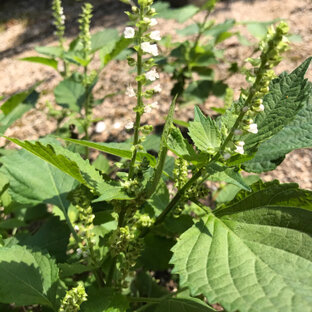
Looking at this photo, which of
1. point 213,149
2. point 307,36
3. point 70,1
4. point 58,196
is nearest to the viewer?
point 213,149

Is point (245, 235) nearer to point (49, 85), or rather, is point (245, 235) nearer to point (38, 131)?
point (38, 131)

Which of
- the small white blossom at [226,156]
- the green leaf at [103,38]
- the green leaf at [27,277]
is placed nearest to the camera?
the small white blossom at [226,156]

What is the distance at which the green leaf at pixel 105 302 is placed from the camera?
52.3 inches

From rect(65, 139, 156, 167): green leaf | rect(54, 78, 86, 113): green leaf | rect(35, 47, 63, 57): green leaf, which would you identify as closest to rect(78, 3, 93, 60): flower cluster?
rect(54, 78, 86, 113): green leaf

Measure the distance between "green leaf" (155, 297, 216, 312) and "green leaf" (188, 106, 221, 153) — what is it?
0.65 m

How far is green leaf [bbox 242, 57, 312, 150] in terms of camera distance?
1223 millimetres

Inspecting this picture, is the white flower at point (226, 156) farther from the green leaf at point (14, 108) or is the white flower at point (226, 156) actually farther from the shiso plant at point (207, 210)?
the green leaf at point (14, 108)

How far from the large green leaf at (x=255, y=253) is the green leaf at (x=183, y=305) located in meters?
0.33

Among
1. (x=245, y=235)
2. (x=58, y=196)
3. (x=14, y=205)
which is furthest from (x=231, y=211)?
(x=14, y=205)

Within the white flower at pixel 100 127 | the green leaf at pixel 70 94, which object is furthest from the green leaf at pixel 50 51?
the white flower at pixel 100 127

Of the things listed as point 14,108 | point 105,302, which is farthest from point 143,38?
point 14,108

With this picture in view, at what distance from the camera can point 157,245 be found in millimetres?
1965

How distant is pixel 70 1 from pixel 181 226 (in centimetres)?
657

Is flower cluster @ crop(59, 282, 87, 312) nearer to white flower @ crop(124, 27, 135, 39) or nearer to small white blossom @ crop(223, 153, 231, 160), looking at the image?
small white blossom @ crop(223, 153, 231, 160)
